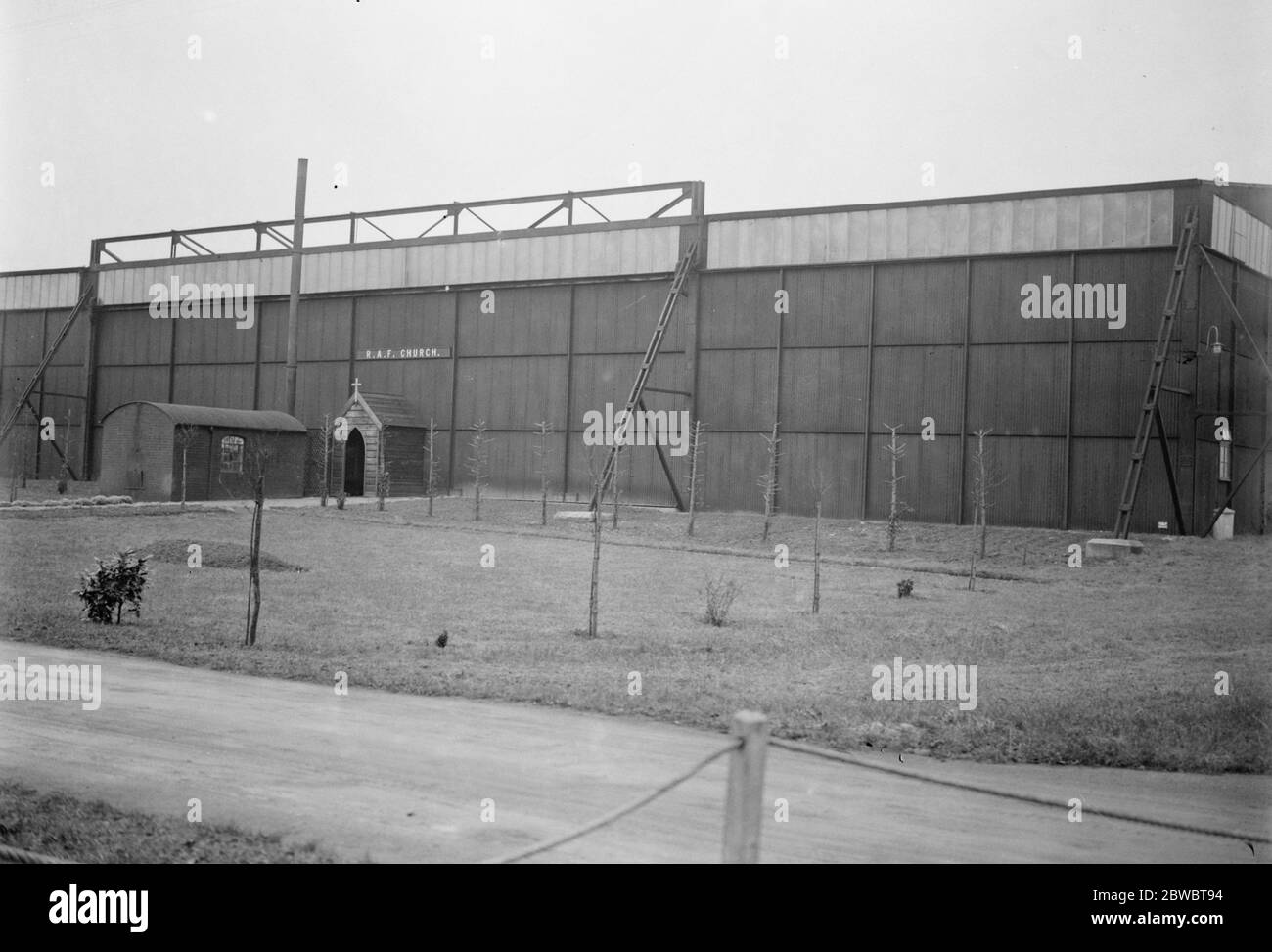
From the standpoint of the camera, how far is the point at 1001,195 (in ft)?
121

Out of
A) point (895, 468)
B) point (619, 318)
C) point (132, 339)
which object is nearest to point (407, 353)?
point (619, 318)

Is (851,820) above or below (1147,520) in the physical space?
below

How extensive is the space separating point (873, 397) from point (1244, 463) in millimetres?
12013

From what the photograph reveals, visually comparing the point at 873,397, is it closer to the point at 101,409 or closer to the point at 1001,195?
the point at 1001,195

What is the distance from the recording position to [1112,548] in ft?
98.4

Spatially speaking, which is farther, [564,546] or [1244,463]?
[1244,463]

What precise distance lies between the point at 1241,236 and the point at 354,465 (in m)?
34.4

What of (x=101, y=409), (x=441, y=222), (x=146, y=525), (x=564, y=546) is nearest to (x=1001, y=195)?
(x=564, y=546)

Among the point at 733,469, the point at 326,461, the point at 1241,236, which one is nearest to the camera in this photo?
the point at 1241,236

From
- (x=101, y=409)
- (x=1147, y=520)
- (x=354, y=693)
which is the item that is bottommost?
(x=354, y=693)

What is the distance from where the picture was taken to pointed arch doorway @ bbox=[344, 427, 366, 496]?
48.4 metres

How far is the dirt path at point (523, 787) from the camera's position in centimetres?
797

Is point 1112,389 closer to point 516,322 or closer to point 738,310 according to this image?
point 738,310
